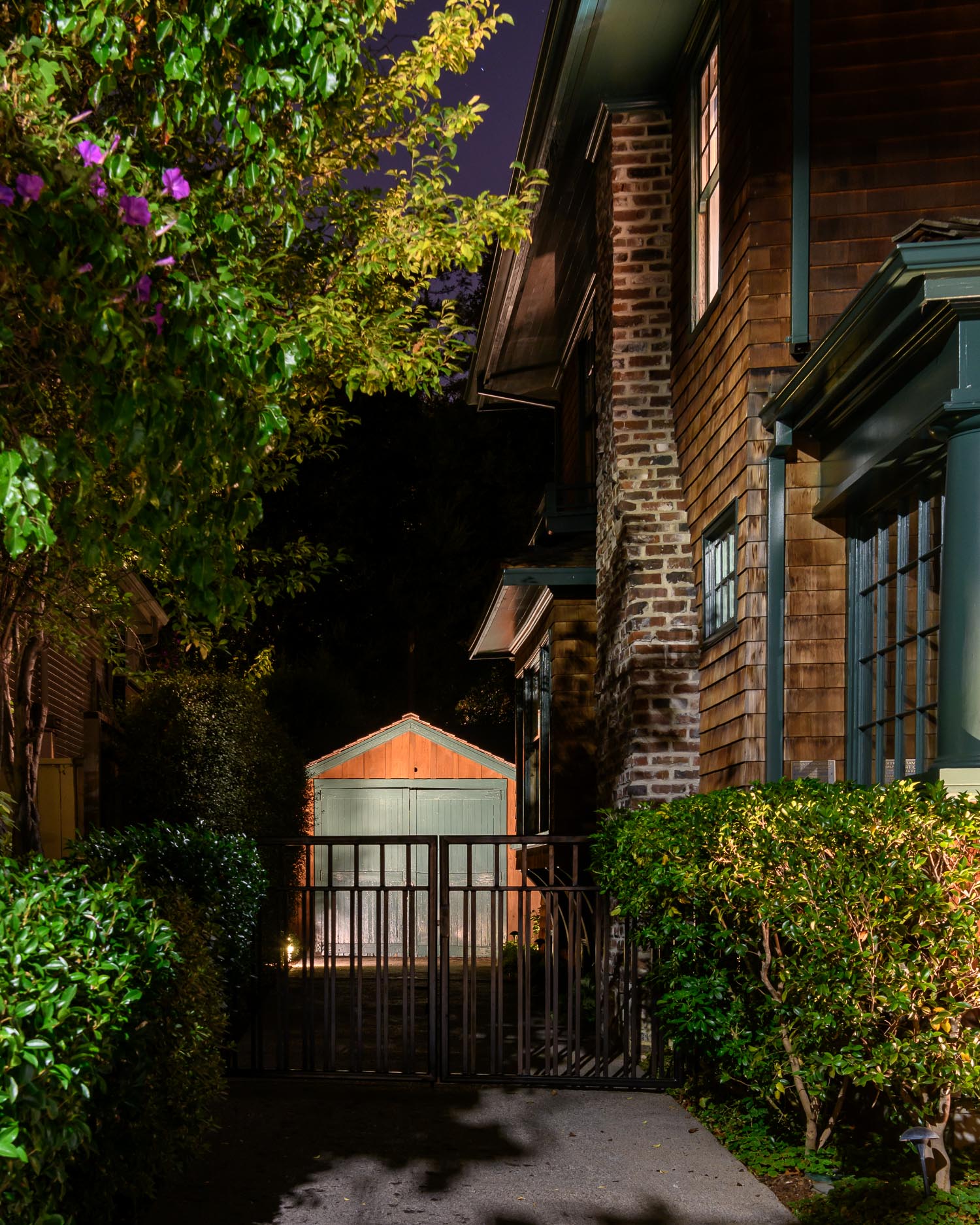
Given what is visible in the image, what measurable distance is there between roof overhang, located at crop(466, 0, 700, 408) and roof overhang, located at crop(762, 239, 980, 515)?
3300 millimetres

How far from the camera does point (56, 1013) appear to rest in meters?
2.91

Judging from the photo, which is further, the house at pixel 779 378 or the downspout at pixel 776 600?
the downspout at pixel 776 600

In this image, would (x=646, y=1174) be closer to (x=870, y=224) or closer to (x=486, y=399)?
(x=870, y=224)

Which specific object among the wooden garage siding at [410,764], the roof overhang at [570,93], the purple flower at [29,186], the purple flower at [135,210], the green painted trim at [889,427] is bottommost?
the wooden garage siding at [410,764]

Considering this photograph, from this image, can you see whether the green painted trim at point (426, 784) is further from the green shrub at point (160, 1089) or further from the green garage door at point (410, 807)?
the green shrub at point (160, 1089)

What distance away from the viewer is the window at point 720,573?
8.42m

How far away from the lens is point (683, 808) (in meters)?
6.84

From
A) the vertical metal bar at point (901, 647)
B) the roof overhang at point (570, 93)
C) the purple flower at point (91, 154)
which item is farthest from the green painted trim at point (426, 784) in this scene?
the purple flower at point (91, 154)

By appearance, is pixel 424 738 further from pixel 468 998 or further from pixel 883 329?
pixel 883 329

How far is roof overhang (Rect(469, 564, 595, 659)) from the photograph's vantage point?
1245cm

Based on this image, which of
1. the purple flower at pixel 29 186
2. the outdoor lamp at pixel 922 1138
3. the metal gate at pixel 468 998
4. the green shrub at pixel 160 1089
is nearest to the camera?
the purple flower at pixel 29 186

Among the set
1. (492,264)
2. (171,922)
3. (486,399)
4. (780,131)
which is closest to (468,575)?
(486,399)

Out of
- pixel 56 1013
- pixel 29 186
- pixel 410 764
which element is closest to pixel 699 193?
pixel 29 186

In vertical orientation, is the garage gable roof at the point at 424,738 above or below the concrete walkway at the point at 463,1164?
above
